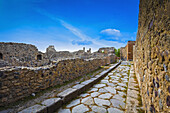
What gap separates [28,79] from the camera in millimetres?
2752

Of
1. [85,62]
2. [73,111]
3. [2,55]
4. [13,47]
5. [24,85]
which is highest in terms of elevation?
[13,47]

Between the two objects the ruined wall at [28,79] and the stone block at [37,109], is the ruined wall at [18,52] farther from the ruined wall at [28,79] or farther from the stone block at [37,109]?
the stone block at [37,109]

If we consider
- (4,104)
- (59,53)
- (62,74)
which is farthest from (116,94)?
(59,53)

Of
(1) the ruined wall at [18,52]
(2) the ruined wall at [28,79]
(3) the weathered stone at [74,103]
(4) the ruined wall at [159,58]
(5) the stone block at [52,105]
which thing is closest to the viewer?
(4) the ruined wall at [159,58]

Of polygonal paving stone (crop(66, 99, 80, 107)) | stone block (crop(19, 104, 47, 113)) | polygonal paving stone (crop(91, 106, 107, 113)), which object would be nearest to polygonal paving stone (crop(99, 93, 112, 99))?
polygonal paving stone (crop(91, 106, 107, 113))

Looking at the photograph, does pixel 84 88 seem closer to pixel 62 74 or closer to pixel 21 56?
pixel 62 74

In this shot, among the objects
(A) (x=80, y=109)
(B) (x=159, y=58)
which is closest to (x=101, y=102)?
(A) (x=80, y=109)

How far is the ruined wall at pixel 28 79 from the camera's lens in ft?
7.54

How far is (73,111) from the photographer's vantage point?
216 cm

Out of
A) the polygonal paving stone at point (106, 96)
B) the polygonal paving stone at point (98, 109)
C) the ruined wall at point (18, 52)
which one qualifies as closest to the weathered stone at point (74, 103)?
the polygonal paving stone at point (98, 109)

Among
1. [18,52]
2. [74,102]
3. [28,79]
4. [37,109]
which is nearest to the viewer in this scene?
[37,109]

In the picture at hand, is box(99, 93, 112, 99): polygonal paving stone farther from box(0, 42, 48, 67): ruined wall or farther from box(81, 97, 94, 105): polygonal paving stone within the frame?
box(0, 42, 48, 67): ruined wall

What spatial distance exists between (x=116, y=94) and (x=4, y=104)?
320 cm

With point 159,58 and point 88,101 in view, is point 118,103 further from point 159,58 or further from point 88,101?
point 159,58
